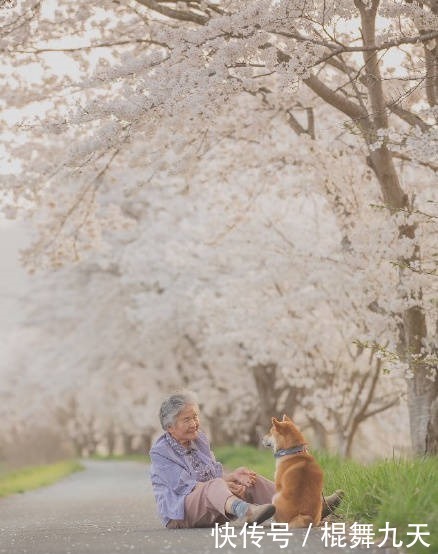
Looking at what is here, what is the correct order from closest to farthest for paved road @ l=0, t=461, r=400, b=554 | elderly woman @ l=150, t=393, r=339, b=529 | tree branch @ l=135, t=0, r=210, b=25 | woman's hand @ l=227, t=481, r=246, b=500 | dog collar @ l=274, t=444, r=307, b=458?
paved road @ l=0, t=461, r=400, b=554 < dog collar @ l=274, t=444, r=307, b=458 < elderly woman @ l=150, t=393, r=339, b=529 < woman's hand @ l=227, t=481, r=246, b=500 < tree branch @ l=135, t=0, r=210, b=25

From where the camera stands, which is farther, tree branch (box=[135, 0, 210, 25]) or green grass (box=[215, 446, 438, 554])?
tree branch (box=[135, 0, 210, 25])

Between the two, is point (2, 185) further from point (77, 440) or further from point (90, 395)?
point (77, 440)

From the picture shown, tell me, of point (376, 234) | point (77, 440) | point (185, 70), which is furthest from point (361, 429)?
point (77, 440)

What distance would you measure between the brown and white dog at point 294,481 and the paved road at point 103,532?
6.6 inches

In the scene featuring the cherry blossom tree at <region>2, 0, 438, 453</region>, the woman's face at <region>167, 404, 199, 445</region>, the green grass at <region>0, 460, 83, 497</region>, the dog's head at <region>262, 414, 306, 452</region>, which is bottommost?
the green grass at <region>0, 460, 83, 497</region>

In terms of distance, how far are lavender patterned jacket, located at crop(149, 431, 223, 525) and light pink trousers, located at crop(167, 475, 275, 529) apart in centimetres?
8

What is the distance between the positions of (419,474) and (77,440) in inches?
2043

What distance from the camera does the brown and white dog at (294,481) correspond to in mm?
6469

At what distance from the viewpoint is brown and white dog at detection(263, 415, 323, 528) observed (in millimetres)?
6469

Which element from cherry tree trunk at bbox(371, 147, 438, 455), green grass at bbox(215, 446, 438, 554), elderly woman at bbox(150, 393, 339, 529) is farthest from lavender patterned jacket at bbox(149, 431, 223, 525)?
cherry tree trunk at bbox(371, 147, 438, 455)

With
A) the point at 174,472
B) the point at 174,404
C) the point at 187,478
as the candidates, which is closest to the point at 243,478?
the point at 187,478

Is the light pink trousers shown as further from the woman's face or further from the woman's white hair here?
the woman's white hair

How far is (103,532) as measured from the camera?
7.35m

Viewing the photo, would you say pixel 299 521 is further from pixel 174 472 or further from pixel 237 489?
pixel 174 472
